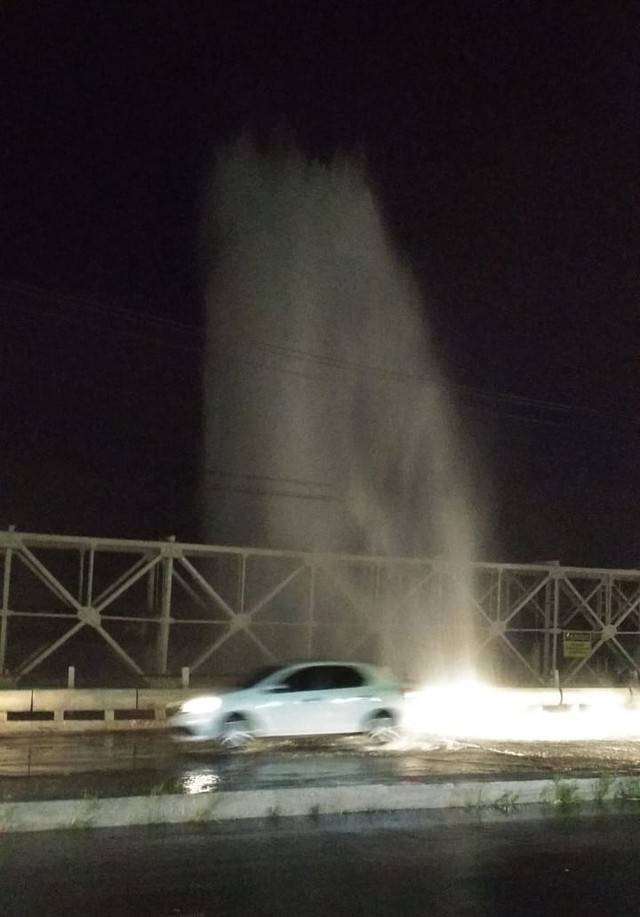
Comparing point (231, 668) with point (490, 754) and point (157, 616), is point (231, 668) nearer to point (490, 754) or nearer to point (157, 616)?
point (157, 616)

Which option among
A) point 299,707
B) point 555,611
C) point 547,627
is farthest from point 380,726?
point 547,627

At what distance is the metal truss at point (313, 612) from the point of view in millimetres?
24391

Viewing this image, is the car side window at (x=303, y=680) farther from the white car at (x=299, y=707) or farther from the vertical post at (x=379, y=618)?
the vertical post at (x=379, y=618)

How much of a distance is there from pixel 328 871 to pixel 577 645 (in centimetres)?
2131

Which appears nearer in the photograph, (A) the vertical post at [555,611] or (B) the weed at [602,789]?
(B) the weed at [602,789]

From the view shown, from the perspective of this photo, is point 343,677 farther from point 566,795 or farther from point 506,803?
point 506,803

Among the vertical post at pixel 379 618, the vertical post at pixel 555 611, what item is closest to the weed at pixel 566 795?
the vertical post at pixel 379 618

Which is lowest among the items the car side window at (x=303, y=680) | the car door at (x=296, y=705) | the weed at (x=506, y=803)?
the weed at (x=506, y=803)

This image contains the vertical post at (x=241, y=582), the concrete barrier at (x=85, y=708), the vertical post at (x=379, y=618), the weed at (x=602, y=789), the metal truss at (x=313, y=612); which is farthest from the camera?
the vertical post at (x=379, y=618)

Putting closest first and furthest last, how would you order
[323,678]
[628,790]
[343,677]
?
[628,790] < [323,678] < [343,677]

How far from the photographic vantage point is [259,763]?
15.2 metres

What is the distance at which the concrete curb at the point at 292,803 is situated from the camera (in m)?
9.38

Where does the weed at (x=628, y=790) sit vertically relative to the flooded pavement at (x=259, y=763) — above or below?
above

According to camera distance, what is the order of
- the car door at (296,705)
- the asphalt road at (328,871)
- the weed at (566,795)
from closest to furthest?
the asphalt road at (328,871) < the weed at (566,795) < the car door at (296,705)
